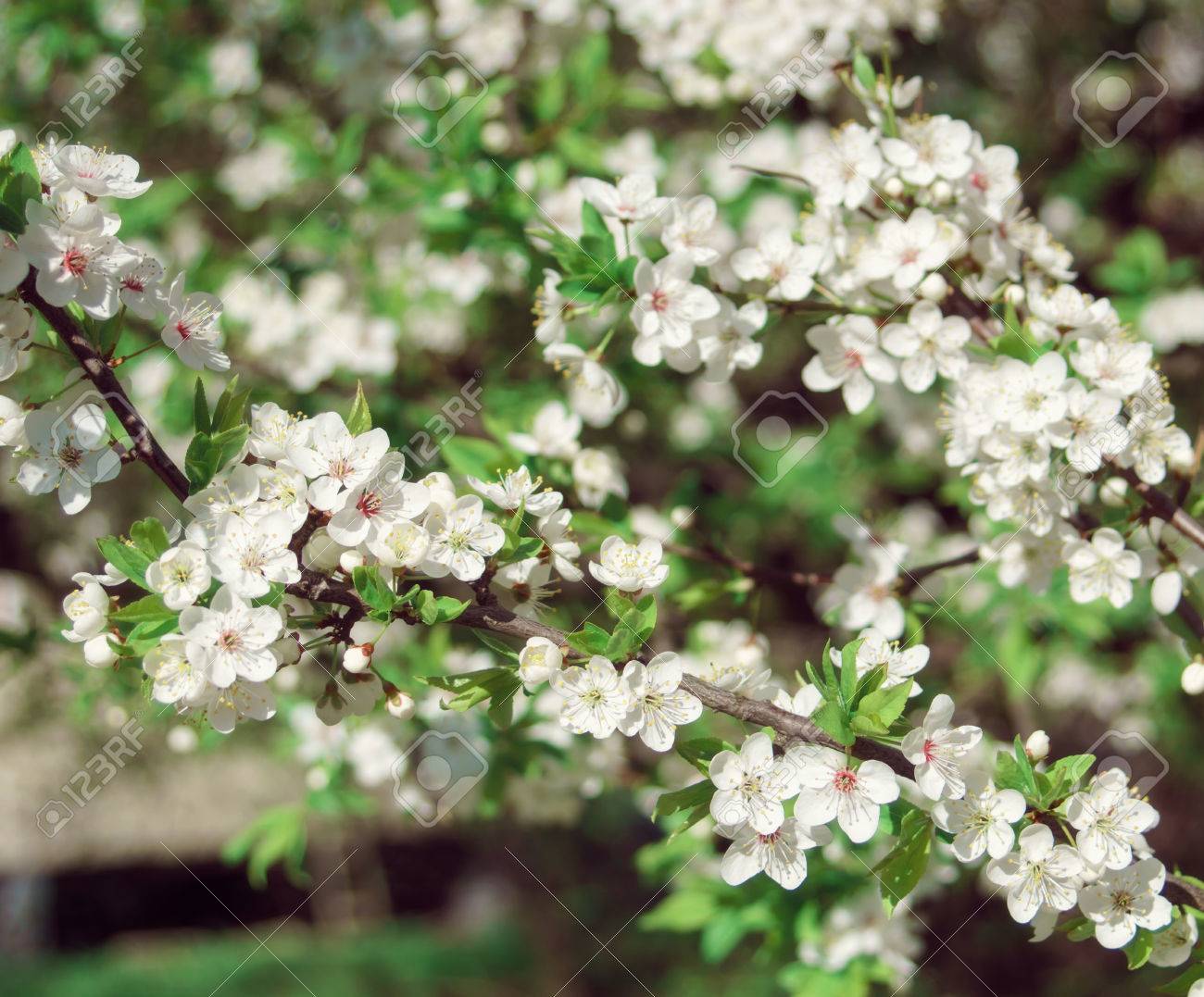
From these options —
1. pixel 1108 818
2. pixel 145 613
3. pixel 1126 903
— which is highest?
pixel 145 613

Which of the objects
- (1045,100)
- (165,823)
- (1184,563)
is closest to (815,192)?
(1184,563)

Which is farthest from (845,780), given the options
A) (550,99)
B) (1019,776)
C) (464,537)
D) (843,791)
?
(550,99)

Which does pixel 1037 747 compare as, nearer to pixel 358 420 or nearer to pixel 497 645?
Answer: pixel 497 645

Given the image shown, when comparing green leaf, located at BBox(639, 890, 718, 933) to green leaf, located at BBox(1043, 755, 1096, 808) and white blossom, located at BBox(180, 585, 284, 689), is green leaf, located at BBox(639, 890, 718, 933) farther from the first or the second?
white blossom, located at BBox(180, 585, 284, 689)

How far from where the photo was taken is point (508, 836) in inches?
160

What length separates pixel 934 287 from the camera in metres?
1.66

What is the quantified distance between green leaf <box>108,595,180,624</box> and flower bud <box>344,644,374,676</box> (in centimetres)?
21

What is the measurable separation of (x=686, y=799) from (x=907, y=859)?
0.96 ft

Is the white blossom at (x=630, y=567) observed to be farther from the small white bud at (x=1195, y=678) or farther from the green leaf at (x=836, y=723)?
the small white bud at (x=1195, y=678)

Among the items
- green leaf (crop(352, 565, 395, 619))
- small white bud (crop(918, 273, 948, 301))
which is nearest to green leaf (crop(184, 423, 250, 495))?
green leaf (crop(352, 565, 395, 619))

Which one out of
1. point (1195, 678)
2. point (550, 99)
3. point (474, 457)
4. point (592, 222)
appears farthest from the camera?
point (550, 99)

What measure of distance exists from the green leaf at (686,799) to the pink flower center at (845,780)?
0.15 meters

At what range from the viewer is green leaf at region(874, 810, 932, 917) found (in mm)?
1295

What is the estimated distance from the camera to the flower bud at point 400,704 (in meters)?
1.37
